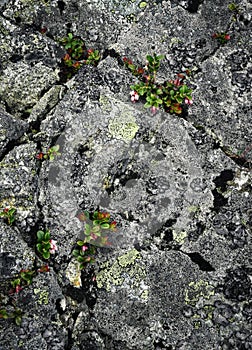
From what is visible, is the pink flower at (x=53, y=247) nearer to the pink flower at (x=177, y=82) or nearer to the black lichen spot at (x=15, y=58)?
the black lichen spot at (x=15, y=58)

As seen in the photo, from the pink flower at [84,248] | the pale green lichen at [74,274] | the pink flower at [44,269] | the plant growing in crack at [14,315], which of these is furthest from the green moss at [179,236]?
the plant growing in crack at [14,315]

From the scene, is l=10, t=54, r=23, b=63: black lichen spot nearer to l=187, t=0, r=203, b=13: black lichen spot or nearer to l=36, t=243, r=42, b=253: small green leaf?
l=187, t=0, r=203, b=13: black lichen spot

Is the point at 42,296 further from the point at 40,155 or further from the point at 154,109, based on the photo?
the point at 154,109

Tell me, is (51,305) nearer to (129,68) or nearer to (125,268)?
(125,268)

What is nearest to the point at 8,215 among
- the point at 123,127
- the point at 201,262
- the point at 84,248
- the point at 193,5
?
the point at 84,248

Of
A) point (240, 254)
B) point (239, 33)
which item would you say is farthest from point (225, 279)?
point (239, 33)

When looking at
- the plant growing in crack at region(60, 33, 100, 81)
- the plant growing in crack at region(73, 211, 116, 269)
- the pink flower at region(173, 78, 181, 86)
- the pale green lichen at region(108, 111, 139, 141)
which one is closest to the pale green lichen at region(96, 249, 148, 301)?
the plant growing in crack at region(73, 211, 116, 269)

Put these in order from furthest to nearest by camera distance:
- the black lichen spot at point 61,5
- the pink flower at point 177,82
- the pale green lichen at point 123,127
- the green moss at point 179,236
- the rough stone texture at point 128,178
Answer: the black lichen spot at point 61,5 → the pink flower at point 177,82 → the pale green lichen at point 123,127 → the green moss at point 179,236 → the rough stone texture at point 128,178
